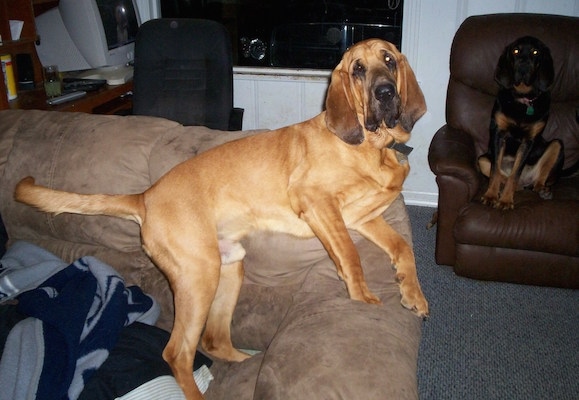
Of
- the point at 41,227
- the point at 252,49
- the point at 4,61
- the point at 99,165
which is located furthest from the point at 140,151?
the point at 252,49

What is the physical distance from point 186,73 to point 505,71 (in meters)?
2.29

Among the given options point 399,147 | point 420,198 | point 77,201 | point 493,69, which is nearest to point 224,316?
point 77,201

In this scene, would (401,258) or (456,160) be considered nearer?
(401,258)

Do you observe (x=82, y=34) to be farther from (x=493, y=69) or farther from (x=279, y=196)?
(x=493, y=69)

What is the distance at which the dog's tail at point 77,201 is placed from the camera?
5.93 ft

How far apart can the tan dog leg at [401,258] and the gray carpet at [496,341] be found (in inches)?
36.1

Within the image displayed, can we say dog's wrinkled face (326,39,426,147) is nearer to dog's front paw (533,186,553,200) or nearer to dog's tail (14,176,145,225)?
dog's tail (14,176,145,225)

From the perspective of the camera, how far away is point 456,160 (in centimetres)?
309

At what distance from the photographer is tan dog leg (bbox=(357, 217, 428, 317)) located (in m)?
1.67

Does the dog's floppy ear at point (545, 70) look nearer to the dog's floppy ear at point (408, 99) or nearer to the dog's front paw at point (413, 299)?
the dog's floppy ear at point (408, 99)

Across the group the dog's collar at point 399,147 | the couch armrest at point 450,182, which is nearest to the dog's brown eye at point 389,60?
the dog's collar at point 399,147

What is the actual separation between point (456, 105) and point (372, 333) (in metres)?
2.76

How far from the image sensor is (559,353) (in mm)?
2609

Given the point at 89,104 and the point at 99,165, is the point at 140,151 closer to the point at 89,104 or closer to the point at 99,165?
the point at 99,165
